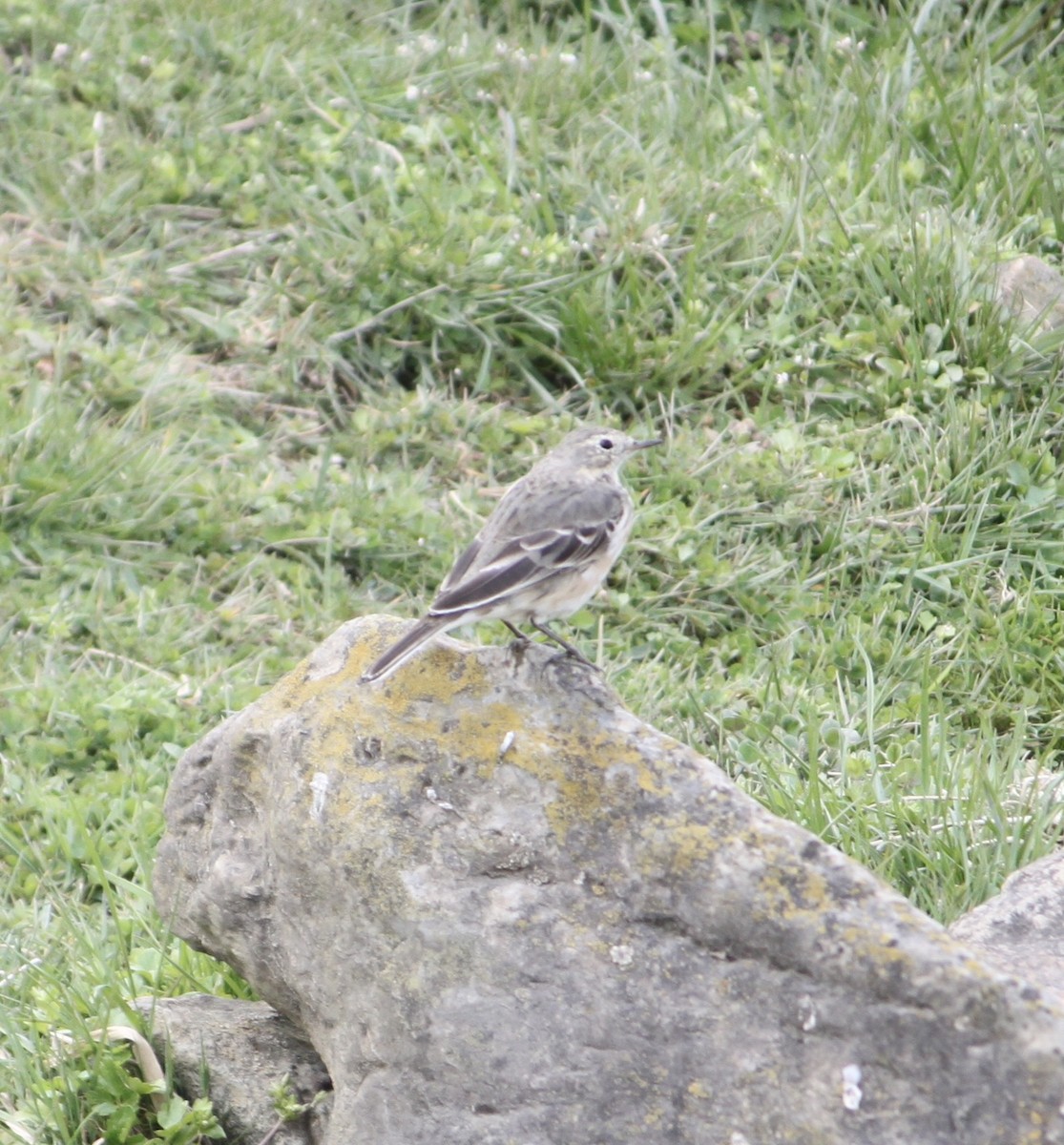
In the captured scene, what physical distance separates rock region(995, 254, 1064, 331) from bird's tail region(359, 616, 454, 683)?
450 cm

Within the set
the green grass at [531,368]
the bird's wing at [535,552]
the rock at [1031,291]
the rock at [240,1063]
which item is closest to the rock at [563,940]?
the rock at [240,1063]

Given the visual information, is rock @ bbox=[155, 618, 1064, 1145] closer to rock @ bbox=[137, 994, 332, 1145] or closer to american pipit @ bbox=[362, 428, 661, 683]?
rock @ bbox=[137, 994, 332, 1145]

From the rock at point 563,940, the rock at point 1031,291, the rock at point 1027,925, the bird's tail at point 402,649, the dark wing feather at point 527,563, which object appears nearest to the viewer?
the rock at point 563,940

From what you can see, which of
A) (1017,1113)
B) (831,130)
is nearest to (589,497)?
(1017,1113)

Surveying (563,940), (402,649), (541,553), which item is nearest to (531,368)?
(541,553)

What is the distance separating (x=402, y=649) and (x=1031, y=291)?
16.1 ft

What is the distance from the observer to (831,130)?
9.01 m

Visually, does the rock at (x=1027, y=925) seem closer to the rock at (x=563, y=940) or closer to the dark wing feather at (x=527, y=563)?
the rock at (x=563, y=940)

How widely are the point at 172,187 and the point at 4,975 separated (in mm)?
5060

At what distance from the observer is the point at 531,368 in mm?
8445

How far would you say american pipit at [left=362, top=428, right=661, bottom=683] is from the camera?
5.20 m

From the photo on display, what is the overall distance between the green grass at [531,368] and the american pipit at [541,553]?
41.5 inches

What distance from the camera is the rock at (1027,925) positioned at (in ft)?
14.2

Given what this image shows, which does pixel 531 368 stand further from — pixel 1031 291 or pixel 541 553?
pixel 541 553
